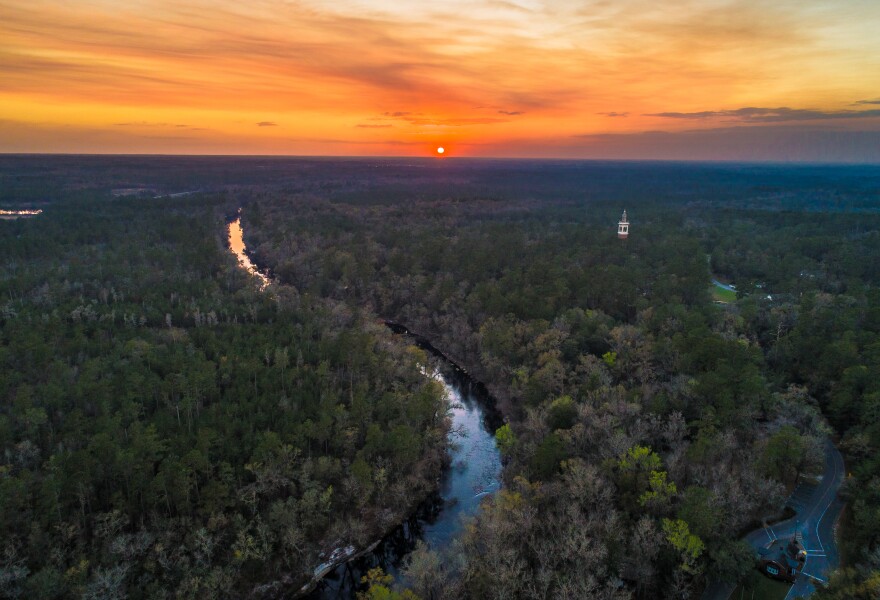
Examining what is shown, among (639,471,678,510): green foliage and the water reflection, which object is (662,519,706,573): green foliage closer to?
(639,471,678,510): green foliage

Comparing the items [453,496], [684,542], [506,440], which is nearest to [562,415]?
[506,440]

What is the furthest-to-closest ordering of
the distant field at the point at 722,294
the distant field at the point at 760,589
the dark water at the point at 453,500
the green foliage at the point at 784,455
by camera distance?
1. the distant field at the point at 722,294
2. the dark water at the point at 453,500
3. the green foliage at the point at 784,455
4. the distant field at the point at 760,589

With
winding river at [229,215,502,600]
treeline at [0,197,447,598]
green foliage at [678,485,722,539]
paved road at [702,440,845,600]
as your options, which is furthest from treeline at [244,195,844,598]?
treeline at [0,197,447,598]

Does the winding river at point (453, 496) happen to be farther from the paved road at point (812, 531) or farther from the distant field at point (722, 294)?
the distant field at point (722, 294)

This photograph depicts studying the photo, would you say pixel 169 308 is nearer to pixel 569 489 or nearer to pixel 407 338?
pixel 407 338

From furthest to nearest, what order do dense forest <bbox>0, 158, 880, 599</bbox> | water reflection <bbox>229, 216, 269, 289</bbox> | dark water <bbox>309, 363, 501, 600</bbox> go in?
water reflection <bbox>229, 216, 269, 289</bbox> → dark water <bbox>309, 363, 501, 600</bbox> → dense forest <bbox>0, 158, 880, 599</bbox>

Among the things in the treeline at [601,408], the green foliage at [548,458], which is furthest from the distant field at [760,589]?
the green foliage at [548,458]

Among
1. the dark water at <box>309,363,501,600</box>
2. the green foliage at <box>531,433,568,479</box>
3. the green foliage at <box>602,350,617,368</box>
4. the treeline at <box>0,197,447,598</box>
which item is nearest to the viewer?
the treeline at <box>0,197,447,598</box>
